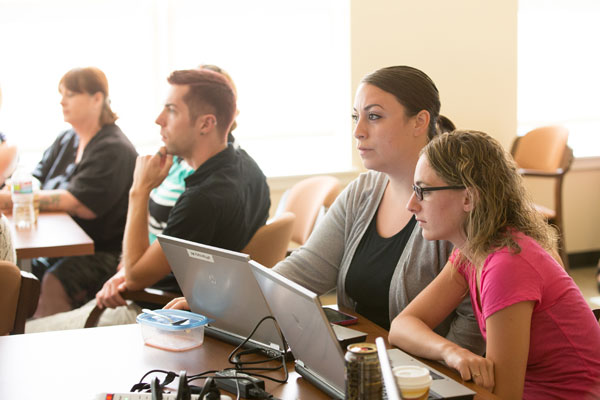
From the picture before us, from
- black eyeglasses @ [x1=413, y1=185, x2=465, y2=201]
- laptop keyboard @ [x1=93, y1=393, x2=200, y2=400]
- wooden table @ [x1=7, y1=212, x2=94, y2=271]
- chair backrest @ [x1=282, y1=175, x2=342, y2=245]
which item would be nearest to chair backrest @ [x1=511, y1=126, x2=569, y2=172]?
chair backrest @ [x1=282, y1=175, x2=342, y2=245]

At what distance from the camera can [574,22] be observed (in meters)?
5.58

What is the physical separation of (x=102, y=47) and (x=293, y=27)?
1.21 metres

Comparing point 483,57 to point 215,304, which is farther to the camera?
point 483,57

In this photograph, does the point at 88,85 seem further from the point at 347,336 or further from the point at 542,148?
the point at 542,148

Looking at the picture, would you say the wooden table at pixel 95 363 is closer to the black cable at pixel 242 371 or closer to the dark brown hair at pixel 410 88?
the black cable at pixel 242 371

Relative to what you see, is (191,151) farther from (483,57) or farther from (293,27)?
(483,57)

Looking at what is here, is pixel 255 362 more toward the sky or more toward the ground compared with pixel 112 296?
more toward the sky

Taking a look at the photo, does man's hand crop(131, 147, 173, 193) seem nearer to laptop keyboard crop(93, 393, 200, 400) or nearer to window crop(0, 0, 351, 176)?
laptop keyboard crop(93, 393, 200, 400)

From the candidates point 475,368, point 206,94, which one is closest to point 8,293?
point 206,94

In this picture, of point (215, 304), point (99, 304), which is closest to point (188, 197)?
Result: point (99, 304)

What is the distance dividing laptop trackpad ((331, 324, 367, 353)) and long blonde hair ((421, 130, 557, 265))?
31 cm

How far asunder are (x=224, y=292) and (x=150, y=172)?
1113mm

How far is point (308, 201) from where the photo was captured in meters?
3.20

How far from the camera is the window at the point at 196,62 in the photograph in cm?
432
